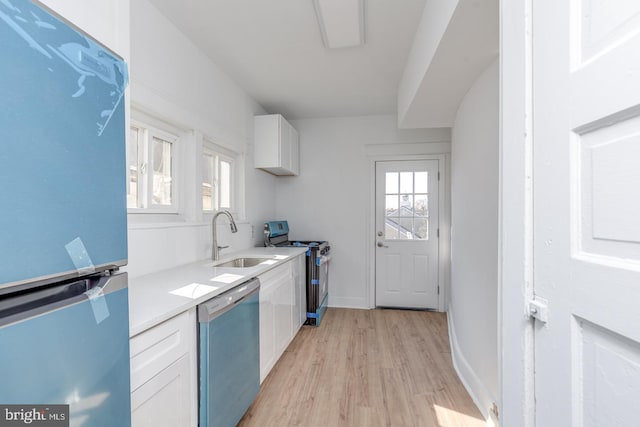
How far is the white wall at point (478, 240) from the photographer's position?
64.3 inches

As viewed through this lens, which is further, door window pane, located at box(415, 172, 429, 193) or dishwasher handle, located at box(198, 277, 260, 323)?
door window pane, located at box(415, 172, 429, 193)

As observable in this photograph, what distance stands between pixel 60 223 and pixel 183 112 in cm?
166

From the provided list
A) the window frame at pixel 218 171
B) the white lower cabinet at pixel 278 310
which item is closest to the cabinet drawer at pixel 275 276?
the white lower cabinet at pixel 278 310

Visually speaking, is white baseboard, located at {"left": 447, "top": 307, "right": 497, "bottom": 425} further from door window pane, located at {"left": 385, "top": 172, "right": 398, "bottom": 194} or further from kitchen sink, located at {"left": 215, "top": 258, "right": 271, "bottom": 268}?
door window pane, located at {"left": 385, "top": 172, "right": 398, "bottom": 194}

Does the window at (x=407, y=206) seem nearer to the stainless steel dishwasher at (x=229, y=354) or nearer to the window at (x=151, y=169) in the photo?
the stainless steel dishwasher at (x=229, y=354)

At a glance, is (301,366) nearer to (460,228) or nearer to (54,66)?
(460,228)

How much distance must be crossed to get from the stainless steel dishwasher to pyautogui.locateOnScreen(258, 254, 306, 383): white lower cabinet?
161 millimetres

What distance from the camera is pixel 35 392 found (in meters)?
0.56

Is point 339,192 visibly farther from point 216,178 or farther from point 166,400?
point 166,400

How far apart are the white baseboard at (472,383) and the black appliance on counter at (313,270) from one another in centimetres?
142

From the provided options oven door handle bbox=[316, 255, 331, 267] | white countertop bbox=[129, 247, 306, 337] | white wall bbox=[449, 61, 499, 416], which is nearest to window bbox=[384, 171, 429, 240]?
oven door handle bbox=[316, 255, 331, 267]

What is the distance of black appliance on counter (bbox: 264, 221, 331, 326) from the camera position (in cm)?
313

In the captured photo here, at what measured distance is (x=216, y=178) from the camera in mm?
2709

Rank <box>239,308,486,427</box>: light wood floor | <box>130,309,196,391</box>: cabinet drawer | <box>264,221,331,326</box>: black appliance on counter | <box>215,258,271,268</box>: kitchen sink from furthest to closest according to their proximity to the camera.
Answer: <box>264,221,331,326</box>: black appliance on counter
<box>215,258,271,268</box>: kitchen sink
<box>239,308,486,427</box>: light wood floor
<box>130,309,196,391</box>: cabinet drawer
